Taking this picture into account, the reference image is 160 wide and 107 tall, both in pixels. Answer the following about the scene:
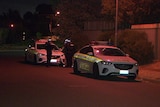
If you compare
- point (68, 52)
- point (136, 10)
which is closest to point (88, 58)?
point (68, 52)

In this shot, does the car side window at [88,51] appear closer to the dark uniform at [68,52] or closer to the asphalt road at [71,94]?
the asphalt road at [71,94]

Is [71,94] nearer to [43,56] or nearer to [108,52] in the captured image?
[108,52]

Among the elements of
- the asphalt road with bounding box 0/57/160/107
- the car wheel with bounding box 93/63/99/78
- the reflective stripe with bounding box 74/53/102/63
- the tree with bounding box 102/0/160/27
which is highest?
the tree with bounding box 102/0/160/27

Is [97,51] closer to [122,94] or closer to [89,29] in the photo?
[122,94]

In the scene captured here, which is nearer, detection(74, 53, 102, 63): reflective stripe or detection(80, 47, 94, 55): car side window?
detection(74, 53, 102, 63): reflective stripe

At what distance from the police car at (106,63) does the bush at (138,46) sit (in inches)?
315

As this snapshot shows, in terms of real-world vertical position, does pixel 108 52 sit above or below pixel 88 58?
above

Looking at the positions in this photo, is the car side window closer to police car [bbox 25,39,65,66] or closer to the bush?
police car [bbox 25,39,65,66]

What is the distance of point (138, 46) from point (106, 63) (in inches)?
410

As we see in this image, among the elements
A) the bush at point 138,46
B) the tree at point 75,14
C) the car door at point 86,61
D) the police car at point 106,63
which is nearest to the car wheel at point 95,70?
the police car at point 106,63

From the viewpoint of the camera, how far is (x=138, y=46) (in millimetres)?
29984

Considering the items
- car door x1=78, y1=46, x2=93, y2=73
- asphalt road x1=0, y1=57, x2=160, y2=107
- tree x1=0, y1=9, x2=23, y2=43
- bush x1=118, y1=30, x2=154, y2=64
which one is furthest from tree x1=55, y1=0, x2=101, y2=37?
tree x1=0, y1=9, x2=23, y2=43

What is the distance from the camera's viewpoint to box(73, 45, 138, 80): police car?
20.0m

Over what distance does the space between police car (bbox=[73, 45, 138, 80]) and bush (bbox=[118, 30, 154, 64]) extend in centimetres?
799
